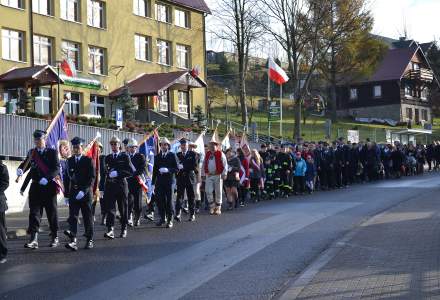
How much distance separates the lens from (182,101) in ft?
160

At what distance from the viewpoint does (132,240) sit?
12.2 metres

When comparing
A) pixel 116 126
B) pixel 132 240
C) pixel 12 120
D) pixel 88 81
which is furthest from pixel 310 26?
pixel 132 240

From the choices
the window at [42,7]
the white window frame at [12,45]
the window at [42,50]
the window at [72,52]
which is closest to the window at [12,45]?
the white window frame at [12,45]

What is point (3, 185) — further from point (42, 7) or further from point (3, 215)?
point (42, 7)

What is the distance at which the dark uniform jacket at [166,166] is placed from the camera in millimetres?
14383

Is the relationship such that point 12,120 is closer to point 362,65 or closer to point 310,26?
point 310,26

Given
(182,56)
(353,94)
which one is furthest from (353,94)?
(182,56)

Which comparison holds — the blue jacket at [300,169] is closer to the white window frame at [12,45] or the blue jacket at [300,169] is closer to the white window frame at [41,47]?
the white window frame at [12,45]

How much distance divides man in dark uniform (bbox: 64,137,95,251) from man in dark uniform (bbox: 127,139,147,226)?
5.28ft

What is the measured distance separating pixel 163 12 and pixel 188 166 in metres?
33.3

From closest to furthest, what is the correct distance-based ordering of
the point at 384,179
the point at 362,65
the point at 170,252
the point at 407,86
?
the point at 170,252, the point at 384,179, the point at 362,65, the point at 407,86

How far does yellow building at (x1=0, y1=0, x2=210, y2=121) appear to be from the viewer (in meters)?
36.0

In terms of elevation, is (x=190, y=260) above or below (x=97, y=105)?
below

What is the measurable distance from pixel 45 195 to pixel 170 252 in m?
2.49
